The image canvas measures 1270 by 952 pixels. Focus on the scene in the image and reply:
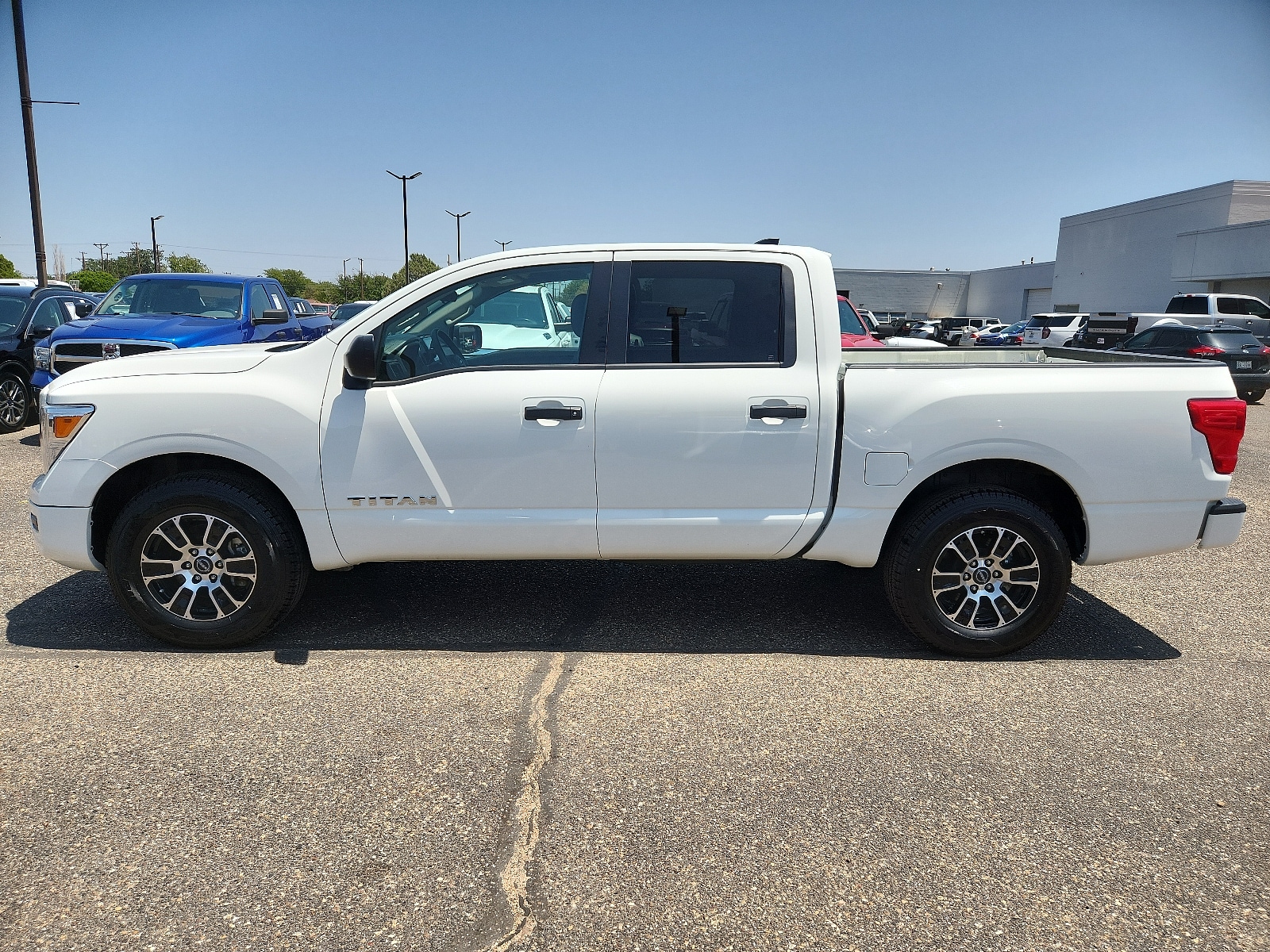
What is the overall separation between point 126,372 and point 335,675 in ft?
5.81

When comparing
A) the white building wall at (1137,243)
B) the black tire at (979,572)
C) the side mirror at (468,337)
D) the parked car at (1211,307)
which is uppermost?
the white building wall at (1137,243)

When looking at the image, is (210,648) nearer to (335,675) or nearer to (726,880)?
(335,675)

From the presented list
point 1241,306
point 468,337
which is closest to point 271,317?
point 468,337

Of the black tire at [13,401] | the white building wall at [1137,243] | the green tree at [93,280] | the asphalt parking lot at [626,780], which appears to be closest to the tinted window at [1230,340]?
the asphalt parking lot at [626,780]

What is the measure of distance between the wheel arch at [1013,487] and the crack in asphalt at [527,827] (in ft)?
6.17

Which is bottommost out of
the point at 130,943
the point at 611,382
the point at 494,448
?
the point at 130,943

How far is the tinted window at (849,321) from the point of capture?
11555 millimetres

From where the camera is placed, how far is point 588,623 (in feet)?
16.0

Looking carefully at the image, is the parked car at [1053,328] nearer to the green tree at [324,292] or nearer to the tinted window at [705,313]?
the tinted window at [705,313]

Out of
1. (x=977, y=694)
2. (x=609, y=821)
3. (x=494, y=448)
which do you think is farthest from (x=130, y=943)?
(x=977, y=694)

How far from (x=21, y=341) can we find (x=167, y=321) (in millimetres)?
2368

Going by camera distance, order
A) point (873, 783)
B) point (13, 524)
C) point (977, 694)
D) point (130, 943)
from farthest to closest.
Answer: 1. point (13, 524)
2. point (977, 694)
3. point (873, 783)
4. point (130, 943)

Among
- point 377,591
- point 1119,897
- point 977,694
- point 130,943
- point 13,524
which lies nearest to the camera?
point 130,943

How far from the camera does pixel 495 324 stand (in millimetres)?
4469
